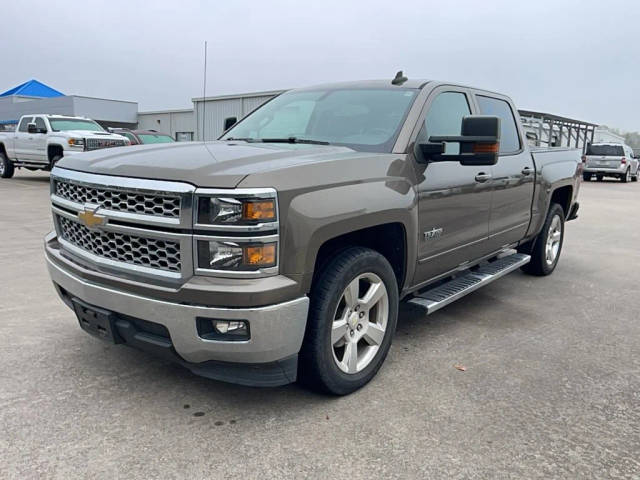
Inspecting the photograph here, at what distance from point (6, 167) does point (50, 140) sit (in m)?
3.89

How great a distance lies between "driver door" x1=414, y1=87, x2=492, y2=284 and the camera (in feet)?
11.5

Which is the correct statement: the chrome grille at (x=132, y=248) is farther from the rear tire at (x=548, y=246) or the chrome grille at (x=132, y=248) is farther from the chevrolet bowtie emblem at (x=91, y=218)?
the rear tire at (x=548, y=246)

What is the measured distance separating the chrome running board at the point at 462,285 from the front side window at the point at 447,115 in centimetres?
100

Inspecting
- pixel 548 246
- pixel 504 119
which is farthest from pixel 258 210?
pixel 548 246

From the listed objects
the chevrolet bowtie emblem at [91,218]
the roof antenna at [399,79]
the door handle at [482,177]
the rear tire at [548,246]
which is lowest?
the rear tire at [548,246]

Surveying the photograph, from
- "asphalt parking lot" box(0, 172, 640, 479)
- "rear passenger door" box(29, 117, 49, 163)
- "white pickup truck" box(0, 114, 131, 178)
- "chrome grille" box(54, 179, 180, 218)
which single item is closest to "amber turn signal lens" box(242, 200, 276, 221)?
"chrome grille" box(54, 179, 180, 218)

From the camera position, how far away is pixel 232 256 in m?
2.44

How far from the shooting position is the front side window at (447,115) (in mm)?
3742

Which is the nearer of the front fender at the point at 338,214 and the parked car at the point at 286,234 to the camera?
the parked car at the point at 286,234

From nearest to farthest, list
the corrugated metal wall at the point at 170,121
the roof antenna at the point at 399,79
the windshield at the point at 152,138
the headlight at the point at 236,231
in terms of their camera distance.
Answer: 1. the headlight at the point at 236,231
2. the roof antenna at the point at 399,79
3. the windshield at the point at 152,138
4. the corrugated metal wall at the point at 170,121

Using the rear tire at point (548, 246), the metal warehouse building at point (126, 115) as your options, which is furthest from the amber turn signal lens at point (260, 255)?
the metal warehouse building at point (126, 115)

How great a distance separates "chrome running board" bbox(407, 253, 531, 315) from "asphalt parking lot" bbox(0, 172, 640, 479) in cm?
35

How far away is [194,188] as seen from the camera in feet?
7.91

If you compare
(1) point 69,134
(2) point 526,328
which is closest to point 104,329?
(2) point 526,328
